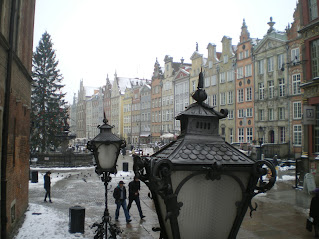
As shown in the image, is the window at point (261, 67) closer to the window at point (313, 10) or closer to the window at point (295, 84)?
the window at point (295, 84)

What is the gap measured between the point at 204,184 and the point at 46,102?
40759mm

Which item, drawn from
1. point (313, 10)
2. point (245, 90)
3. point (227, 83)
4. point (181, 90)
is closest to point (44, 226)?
point (313, 10)

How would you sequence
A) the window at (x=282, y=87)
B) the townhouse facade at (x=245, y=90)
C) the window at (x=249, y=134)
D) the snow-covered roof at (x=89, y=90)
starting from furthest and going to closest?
the snow-covered roof at (x=89, y=90)
the townhouse facade at (x=245, y=90)
the window at (x=249, y=134)
the window at (x=282, y=87)

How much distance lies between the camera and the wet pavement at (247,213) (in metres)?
10.1

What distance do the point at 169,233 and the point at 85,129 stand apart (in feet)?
380

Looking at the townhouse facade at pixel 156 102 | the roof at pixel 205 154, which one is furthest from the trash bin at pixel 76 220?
the townhouse facade at pixel 156 102

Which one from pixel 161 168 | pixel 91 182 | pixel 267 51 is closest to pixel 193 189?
pixel 161 168

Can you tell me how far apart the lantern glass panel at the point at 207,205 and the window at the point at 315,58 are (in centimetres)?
1673

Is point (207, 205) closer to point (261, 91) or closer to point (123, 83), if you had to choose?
point (261, 91)

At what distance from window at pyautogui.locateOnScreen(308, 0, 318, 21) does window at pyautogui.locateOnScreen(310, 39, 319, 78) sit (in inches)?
54.1

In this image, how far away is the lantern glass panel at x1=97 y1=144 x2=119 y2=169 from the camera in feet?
26.0

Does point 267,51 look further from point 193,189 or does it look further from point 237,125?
point 193,189

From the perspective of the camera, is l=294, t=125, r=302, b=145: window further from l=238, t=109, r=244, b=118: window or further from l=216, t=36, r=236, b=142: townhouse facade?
l=216, t=36, r=236, b=142: townhouse facade

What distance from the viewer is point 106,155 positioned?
7.97 metres
